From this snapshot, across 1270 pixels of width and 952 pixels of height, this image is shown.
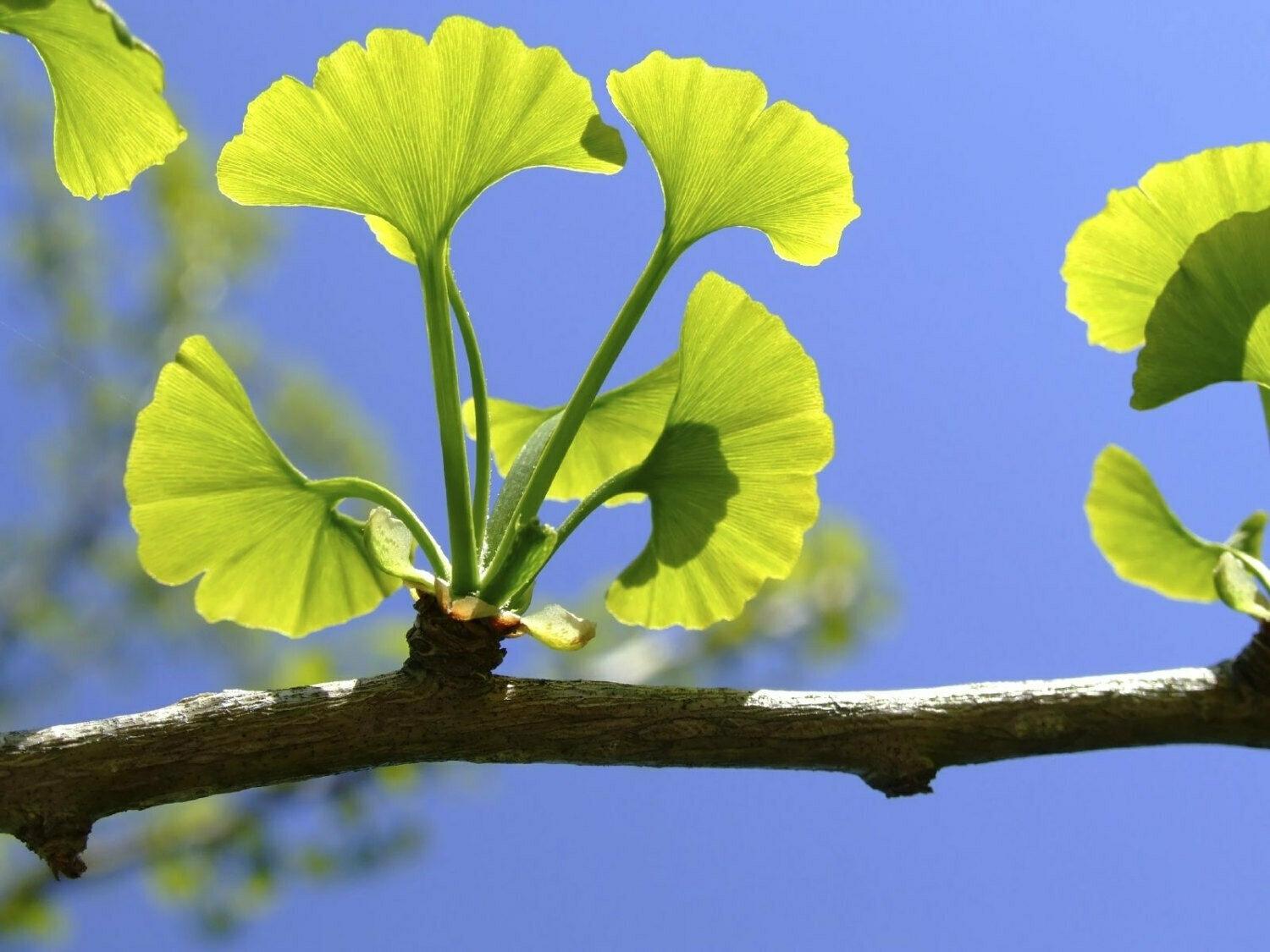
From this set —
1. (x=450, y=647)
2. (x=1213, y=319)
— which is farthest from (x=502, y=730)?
(x=1213, y=319)

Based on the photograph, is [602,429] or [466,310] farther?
[602,429]

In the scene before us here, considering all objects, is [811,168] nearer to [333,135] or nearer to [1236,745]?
[333,135]

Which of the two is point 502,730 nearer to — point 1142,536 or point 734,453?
point 734,453

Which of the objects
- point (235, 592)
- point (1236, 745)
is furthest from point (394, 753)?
point (1236, 745)

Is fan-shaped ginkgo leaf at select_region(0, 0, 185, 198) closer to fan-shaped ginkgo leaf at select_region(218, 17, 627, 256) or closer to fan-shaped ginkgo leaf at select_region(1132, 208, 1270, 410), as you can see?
fan-shaped ginkgo leaf at select_region(218, 17, 627, 256)

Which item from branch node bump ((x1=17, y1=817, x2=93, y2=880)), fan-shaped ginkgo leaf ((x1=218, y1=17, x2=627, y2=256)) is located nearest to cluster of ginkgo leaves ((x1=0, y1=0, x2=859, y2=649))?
fan-shaped ginkgo leaf ((x1=218, y1=17, x2=627, y2=256))
